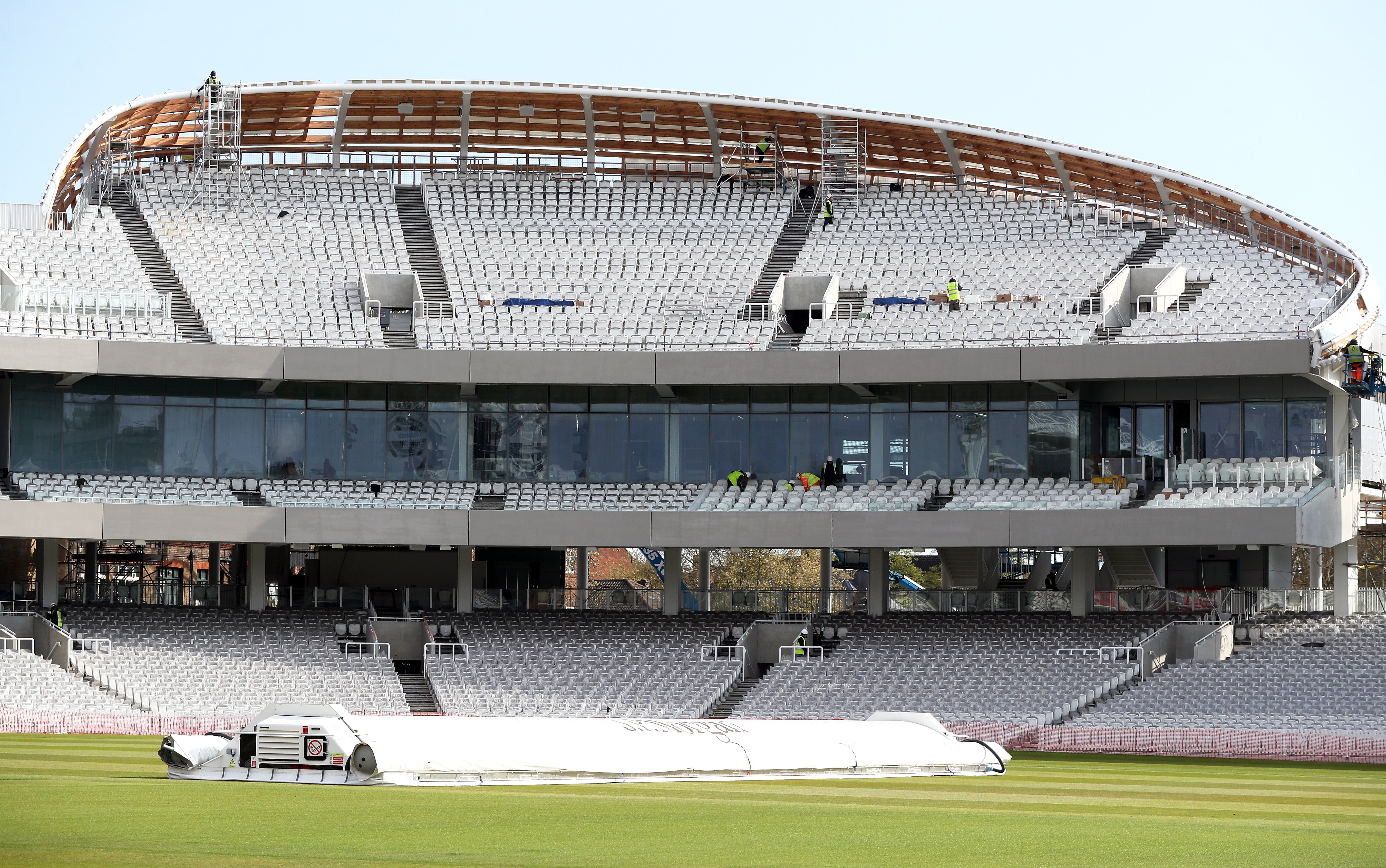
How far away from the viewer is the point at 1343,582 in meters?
46.2

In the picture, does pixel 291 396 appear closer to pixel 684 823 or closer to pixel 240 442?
pixel 240 442

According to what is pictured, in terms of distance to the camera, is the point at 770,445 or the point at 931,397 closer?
the point at 931,397

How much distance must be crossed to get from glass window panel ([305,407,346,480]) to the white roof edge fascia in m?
11.8

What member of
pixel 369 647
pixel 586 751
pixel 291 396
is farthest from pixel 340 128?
pixel 586 751

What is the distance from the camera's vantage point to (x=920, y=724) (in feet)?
89.5

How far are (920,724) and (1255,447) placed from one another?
2318 cm

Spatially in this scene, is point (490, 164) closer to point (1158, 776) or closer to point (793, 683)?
point (793, 683)

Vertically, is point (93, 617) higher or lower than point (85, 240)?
lower

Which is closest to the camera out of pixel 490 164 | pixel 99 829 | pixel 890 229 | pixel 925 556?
pixel 99 829

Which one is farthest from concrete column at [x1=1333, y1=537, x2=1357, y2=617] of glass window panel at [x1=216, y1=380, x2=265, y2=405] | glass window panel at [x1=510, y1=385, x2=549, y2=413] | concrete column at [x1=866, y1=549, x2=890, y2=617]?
glass window panel at [x1=216, y1=380, x2=265, y2=405]

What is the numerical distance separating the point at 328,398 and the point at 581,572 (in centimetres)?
1076

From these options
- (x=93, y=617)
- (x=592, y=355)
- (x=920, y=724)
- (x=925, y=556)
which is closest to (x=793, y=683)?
(x=592, y=355)

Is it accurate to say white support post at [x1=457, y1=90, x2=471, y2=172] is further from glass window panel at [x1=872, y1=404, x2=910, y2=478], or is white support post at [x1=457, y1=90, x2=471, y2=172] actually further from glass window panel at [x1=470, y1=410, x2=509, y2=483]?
glass window panel at [x1=872, y1=404, x2=910, y2=478]

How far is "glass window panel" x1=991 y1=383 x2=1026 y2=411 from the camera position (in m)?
47.6
